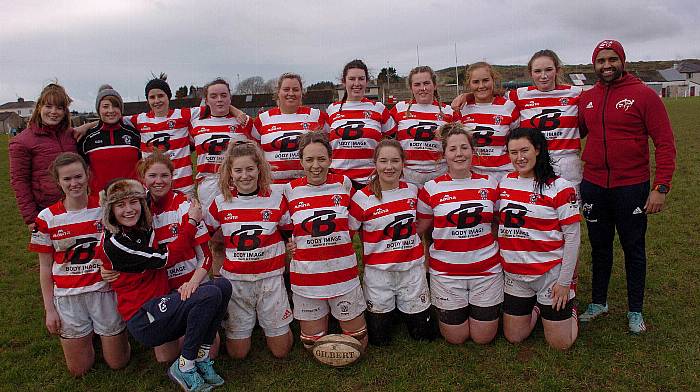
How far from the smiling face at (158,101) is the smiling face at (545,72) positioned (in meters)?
3.57

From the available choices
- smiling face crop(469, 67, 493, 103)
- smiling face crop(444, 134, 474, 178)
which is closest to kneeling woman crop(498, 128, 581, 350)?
smiling face crop(444, 134, 474, 178)

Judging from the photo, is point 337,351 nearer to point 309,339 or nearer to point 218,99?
point 309,339

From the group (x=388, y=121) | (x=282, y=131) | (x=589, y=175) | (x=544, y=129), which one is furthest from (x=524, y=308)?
(x=282, y=131)

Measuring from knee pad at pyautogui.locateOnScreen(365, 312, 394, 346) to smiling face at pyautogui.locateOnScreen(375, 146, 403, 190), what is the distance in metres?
1.15

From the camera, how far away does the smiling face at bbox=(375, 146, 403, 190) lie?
159 inches

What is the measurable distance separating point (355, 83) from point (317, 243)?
5.64ft

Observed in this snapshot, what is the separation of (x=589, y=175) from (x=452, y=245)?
136cm

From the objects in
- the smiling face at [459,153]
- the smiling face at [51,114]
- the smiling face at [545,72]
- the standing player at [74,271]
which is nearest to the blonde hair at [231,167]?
the standing player at [74,271]

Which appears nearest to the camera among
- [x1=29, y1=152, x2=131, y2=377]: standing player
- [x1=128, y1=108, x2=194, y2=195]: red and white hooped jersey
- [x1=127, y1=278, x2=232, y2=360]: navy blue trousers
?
[x1=127, y1=278, x2=232, y2=360]: navy blue trousers

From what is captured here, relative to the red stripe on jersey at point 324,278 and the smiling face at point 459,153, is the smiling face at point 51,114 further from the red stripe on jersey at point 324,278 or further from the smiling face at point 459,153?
the smiling face at point 459,153

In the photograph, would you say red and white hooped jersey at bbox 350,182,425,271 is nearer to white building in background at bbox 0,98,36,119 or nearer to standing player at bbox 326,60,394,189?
standing player at bbox 326,60,394,189

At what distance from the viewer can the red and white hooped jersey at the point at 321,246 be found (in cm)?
396

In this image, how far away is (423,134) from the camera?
4.64 meters

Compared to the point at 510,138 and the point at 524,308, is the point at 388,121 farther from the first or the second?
the point at 524,308
